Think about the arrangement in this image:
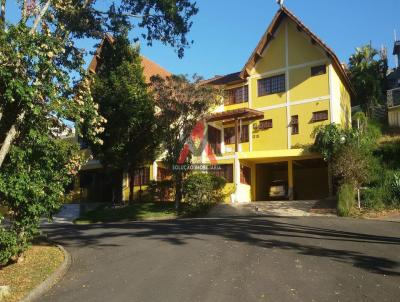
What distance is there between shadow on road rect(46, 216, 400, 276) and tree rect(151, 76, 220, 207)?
29.5 ft

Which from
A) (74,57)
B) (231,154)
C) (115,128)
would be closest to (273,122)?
(231,154)

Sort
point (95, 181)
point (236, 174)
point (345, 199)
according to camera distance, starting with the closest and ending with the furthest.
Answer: point (345, 199) < point (236, 174) < point (95, 181)

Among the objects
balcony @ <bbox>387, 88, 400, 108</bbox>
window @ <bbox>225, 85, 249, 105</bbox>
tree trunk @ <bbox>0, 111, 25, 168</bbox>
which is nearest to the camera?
tree trunk @ <bbox>0, 111, 25, 168</bbox>

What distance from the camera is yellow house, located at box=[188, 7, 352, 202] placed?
29219mm

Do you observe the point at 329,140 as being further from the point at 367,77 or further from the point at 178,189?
the point at 367,77

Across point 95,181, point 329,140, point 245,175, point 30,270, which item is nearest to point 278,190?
point 245,175

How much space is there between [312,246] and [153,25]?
10.3 m

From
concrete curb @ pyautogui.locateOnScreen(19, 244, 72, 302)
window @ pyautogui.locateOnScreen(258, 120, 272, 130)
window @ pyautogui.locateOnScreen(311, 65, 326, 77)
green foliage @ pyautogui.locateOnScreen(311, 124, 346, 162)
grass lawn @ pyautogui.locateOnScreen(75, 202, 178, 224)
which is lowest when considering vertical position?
concrete curb @ pyautogui.locateOnScreen(19, 244, 72, 302)

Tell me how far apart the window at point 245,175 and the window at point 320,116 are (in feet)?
17.2

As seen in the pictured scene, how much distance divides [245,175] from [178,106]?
795cm

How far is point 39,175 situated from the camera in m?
11.0

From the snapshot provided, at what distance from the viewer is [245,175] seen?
30.9 meters

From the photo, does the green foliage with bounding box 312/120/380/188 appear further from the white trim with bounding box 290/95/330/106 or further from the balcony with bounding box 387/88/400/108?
the balcony with bounding box 387/88/400/108

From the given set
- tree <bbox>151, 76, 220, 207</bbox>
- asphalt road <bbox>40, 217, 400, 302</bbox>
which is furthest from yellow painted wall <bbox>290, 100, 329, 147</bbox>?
asphalt road <bbox>40, 217, 400, 302</bbox>
